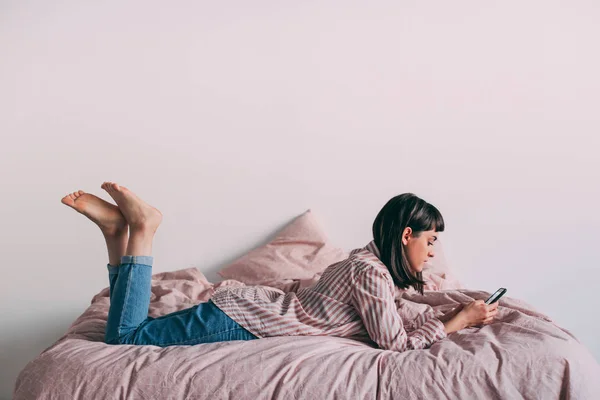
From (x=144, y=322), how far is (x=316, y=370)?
550 millimetres

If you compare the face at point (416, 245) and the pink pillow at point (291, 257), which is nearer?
the face at point (416, 245)

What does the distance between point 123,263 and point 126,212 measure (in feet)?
0.55

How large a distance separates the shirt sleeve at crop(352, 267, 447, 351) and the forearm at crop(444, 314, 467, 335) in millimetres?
78

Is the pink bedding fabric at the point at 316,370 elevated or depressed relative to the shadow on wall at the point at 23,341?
elevated

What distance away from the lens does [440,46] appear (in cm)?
328

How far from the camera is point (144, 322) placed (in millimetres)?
2012

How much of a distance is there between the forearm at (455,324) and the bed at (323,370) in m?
0.05

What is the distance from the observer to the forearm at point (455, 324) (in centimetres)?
203

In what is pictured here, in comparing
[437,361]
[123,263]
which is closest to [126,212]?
[123,263]

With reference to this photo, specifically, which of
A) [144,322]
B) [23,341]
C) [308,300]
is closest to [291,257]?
[308,300]

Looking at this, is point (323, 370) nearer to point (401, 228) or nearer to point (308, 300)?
point (308, 300)

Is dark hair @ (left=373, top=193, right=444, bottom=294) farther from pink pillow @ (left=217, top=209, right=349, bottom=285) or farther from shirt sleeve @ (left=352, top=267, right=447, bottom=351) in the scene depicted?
pink pillow @ (left=217, top=209, right=349, bottom=285)

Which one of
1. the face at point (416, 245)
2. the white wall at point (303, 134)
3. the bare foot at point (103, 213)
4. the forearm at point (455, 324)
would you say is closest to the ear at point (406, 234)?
the face at point (416, 245)

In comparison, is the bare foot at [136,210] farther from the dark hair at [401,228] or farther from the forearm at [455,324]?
the forearm at [455,324]
